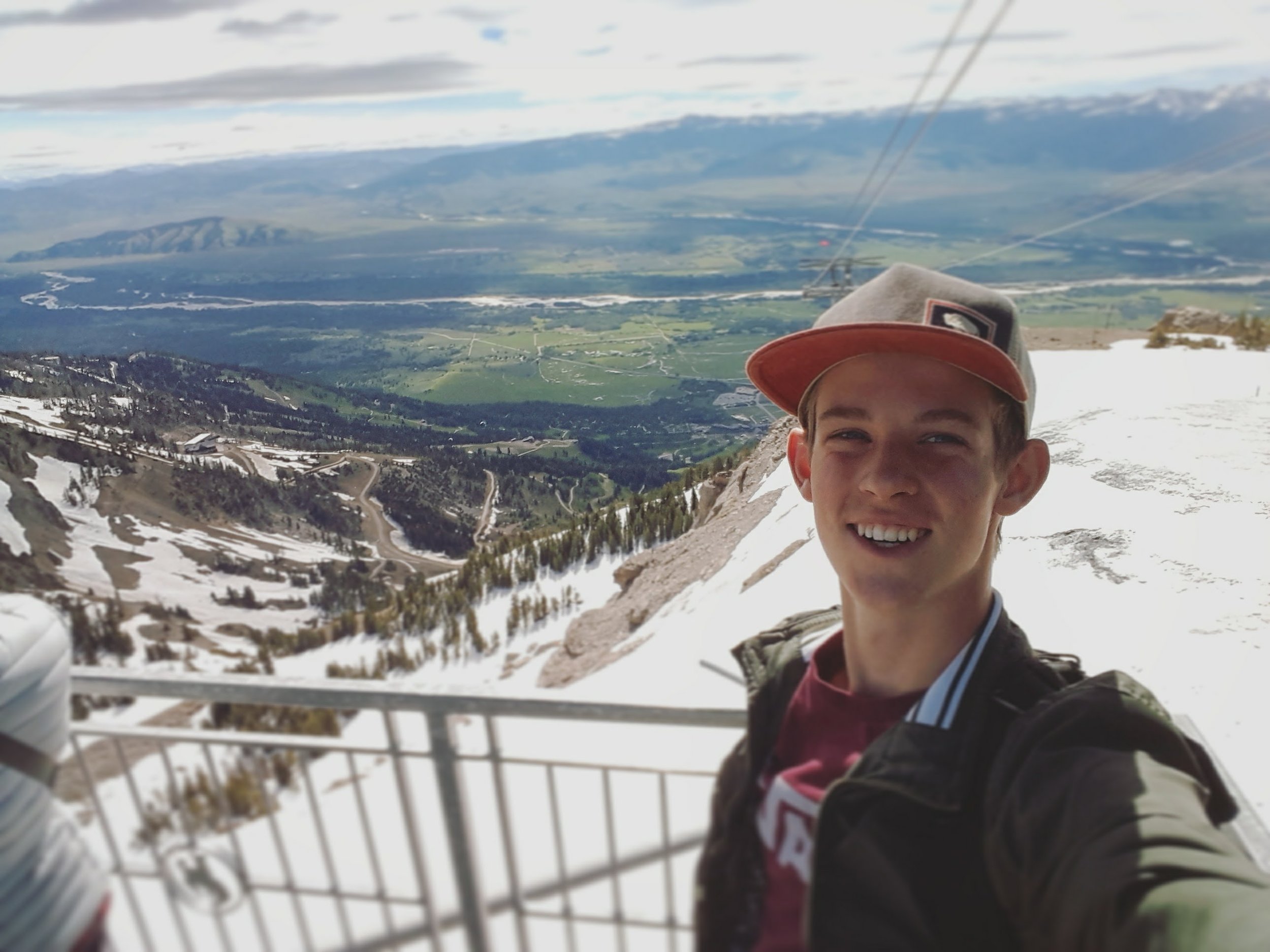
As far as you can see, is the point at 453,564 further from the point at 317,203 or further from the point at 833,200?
the point at 833,200

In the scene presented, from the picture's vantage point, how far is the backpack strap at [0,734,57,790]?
1.46 meters

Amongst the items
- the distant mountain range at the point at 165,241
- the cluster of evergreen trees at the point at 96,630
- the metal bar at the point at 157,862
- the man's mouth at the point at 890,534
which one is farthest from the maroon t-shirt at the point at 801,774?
the distant mountain range at the point at 165,241

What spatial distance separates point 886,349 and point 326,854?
1510 millimetres

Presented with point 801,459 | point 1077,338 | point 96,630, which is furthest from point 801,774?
point 1077,338

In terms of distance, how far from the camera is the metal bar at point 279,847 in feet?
5.87

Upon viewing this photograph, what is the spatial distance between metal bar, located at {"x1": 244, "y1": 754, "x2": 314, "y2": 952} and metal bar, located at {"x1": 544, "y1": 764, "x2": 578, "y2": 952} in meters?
0.54

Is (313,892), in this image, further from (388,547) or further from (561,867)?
(388,547)

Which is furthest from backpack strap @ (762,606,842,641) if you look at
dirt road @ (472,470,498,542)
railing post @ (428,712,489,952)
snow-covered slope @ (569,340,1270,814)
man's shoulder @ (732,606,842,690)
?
dirt road @ (472,470,498,542)

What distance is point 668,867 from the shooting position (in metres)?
1.63

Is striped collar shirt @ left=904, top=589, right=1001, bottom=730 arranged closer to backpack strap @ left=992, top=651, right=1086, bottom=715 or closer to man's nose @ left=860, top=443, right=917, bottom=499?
backpack strap @ left=992, top=651, right=1086, bottom=715

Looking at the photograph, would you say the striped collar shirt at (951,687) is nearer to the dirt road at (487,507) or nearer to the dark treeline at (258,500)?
the dark treeline at (258,500)

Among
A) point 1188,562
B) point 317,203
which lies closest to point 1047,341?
point 1188,562

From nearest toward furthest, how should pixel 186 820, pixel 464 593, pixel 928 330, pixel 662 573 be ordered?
pixel 928 330 < pixel 186 820 < pixel 464 593 < pixel 662 573

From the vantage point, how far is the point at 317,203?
7106 centimetres
